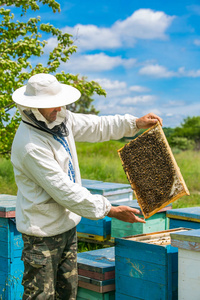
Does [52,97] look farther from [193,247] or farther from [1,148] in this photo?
[1,148]

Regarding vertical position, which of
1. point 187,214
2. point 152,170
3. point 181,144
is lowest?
point 187,214

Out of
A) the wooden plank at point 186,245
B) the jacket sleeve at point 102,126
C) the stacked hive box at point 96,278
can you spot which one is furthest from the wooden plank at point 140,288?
the jacket sleeve at point 102,126

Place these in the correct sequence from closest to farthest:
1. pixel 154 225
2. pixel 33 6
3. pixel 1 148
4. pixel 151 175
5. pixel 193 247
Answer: pixel 193 247 < pixel 151 175 < pixel 154 225 < pixel 1 148 < pixel 33 6

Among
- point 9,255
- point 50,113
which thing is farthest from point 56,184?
point 9,255

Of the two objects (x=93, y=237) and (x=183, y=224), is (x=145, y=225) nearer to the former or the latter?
(x=183, y=224)

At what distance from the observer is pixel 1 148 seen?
891cm

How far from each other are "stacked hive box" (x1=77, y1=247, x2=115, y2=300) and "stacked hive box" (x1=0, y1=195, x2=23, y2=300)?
77cm

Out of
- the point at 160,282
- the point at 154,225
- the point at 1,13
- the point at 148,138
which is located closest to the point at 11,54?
the point at 1,13

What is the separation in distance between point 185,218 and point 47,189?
175cm

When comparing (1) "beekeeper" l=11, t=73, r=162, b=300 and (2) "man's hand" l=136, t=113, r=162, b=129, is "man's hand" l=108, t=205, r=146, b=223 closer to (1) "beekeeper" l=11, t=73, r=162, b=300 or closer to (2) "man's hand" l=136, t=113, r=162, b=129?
(1) "beekeeper" l=11, t=73, r=162, b=300

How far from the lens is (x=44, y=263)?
276 cm

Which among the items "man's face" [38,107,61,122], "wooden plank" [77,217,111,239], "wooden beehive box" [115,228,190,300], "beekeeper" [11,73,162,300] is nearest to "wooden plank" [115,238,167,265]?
"wooden beehive box" [115,228,190,300]

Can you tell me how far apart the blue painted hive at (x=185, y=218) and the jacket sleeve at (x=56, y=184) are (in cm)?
136

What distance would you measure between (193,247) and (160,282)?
465 mm
